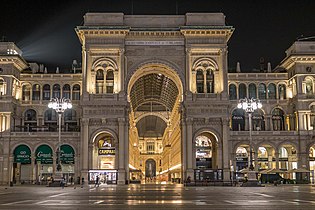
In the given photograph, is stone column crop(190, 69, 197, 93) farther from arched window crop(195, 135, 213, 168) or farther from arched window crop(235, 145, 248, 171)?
arched window crop(235, 145, 248, 171)

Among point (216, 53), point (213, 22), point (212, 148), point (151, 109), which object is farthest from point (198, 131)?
point (151, 109)

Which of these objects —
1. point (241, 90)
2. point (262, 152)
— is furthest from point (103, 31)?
point (262, 152)

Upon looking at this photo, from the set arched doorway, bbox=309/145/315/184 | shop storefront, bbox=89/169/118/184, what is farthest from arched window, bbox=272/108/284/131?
shop storefront, bbox=89/169/118/184

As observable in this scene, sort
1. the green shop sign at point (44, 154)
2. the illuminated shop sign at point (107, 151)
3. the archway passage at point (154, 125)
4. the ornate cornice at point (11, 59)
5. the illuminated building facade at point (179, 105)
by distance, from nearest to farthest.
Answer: the illuminated building facade at point (179, 105) → the illuminated shop sign at point (107, 151) → the green shop sign at point (44, 154) → the ornate cornice at point (11, 59) → the archway passage at point (154, 125)

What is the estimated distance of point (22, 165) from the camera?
79000mm

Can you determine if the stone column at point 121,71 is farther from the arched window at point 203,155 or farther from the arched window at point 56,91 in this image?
the arched window at point 56,91

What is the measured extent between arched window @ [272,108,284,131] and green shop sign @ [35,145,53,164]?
39779 mm

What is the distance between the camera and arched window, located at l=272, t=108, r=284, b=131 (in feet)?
275

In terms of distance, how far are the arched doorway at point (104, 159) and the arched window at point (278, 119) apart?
29560 mm

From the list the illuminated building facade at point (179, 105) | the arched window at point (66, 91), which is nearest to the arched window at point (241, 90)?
the illuminated building facade at point (179, 105)

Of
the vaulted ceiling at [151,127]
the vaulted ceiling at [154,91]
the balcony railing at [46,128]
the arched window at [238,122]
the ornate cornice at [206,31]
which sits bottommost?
the balcony railing at [46,128]

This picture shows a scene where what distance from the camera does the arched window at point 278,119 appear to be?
275 ft

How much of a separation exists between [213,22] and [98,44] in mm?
18930

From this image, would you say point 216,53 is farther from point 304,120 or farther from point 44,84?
point 44,84
